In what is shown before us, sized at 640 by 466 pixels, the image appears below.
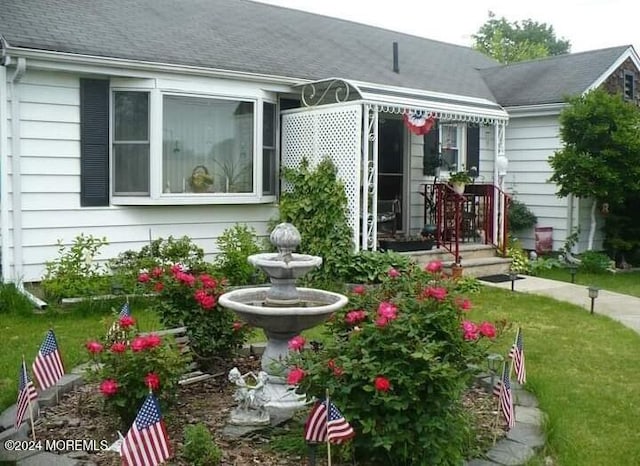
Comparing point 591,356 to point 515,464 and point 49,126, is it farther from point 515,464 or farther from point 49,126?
point 49,126

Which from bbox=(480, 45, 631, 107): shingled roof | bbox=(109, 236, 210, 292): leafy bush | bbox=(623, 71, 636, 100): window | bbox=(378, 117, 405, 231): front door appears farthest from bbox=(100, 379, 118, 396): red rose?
bbox=(623, 71, 636, 100): window

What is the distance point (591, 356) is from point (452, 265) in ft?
14.1

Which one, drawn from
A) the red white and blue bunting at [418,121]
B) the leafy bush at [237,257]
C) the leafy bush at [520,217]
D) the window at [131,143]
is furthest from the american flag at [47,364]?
the leafy bush at [520,217]

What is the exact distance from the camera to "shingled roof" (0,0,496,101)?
8.65 m

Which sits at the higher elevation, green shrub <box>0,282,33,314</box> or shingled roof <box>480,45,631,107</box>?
shingled roof <box>480,45,631,107</box>

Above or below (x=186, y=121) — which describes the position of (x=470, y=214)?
below

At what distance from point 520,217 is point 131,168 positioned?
7986 mm

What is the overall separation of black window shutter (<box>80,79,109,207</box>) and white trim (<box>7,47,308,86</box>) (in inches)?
10.4

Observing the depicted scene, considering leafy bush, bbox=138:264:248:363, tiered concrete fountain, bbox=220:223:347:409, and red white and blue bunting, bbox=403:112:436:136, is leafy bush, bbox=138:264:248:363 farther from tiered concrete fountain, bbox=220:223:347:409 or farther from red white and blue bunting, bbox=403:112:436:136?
red white and blue bunting, bbox=403:112:436:136

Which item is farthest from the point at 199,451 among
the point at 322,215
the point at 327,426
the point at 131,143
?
the point at 322,215

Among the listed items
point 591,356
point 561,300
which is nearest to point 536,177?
point 561,300

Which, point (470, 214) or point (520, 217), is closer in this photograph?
point (470, 214)

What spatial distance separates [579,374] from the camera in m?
5.64

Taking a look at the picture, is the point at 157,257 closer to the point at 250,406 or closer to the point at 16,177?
the point at 16,177
